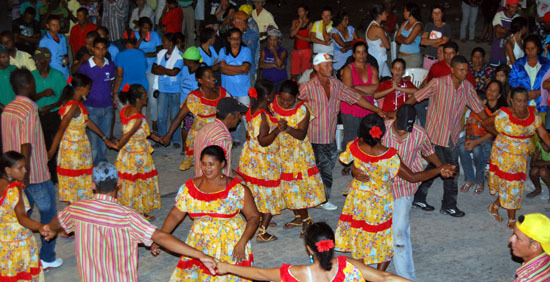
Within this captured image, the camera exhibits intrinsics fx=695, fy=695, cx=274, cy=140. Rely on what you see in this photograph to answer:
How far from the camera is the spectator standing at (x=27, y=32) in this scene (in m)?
12.8

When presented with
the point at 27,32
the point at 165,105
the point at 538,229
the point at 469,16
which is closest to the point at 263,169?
the point at 538,229

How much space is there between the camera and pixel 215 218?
5504 mm

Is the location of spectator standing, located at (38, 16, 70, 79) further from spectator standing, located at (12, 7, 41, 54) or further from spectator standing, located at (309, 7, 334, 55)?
spectator standing, located at (309, 7, 334, 55)

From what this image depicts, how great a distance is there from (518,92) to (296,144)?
2618mm

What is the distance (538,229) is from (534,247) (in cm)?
14

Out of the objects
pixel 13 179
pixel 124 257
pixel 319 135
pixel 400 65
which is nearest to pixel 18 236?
pixel 13 179

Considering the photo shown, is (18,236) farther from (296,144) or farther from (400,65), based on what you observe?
(400,65)

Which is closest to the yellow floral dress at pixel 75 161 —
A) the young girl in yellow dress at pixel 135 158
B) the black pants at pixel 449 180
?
the young girl in yellow dress at pixel 135 158

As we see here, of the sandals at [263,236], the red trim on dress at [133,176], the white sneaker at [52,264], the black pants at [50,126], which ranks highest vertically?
the black pants at [50,126]

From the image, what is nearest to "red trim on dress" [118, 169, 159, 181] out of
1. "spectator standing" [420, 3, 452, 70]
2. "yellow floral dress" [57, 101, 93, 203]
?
"yellow floral dress" [57, 101, 93, 203]

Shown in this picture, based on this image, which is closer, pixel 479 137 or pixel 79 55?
pixel 479 137

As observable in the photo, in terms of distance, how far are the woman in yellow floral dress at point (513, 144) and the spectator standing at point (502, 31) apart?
4.35 metres

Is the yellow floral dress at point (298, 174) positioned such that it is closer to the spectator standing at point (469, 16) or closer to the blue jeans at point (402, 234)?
the blue jeans at point (402, 234)

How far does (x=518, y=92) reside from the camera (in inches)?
313
